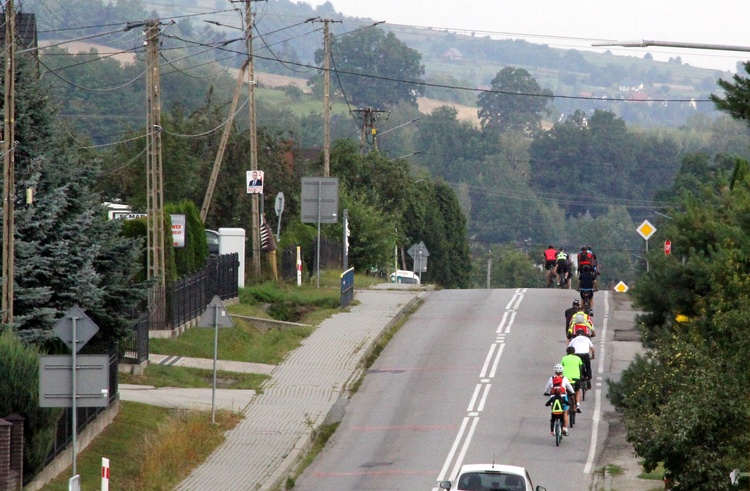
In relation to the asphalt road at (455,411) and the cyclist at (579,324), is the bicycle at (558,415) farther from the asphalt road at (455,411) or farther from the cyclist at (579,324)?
the cyclist at (579,324)

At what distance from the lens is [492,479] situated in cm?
1733

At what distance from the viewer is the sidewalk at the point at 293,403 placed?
68.4 ft

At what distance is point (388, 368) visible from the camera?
30062 mm

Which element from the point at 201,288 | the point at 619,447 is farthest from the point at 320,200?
the point at 619,447

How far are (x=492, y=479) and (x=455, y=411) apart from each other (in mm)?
8455

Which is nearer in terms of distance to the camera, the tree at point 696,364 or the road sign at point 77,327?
the tree at point 696,364

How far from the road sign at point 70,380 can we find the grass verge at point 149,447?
3025 mm

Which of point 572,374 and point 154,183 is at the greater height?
point 154,183

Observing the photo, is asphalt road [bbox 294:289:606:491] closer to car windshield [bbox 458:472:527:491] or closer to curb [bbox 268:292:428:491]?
curb [bbox 268:292:428:491]

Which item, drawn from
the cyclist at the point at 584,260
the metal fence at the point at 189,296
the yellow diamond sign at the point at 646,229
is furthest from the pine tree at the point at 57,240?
the yellow diamond sign at the point at 646,229

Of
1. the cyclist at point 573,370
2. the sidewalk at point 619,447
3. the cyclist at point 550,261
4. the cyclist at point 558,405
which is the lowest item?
the sidewalk at point 619,447

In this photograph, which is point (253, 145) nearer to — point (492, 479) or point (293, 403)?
point (293, 403)

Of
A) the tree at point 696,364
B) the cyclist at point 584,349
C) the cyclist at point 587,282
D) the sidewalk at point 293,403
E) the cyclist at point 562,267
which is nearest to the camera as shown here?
the tree at point 696,364

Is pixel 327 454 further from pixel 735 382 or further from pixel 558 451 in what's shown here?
pixel 735 382
